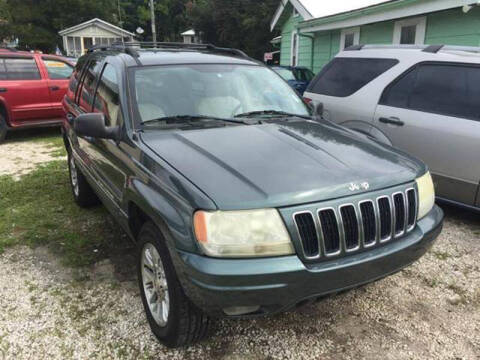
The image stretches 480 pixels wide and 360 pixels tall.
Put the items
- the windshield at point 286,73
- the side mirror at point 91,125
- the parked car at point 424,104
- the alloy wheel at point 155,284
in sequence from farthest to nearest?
the windshield at point 286,73, the parked car at point 424,104, the side mirror at point 91,125, the alloy wheel at point 155,284

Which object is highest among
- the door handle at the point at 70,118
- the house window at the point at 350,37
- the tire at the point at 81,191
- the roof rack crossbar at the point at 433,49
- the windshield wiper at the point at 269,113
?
the house window at the point at 350,37

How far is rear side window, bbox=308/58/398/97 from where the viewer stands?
500 cm

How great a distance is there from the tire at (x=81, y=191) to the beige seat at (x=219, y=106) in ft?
6.53

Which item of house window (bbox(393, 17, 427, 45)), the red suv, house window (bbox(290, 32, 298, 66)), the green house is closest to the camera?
the red suv

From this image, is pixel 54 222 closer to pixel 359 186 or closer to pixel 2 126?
pixel 359 186

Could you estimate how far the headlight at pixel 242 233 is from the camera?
6.73ft

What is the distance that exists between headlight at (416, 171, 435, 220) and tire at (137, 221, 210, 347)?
145cm

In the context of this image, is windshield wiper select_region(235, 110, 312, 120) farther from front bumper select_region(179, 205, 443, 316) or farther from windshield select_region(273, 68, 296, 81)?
windshield select_region(273, 68, 296, 81)

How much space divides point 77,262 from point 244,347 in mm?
1767

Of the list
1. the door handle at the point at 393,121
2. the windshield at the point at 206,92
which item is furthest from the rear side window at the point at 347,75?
the windshield at the point at 206,92

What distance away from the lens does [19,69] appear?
8.41 metres

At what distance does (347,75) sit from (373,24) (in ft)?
23.9

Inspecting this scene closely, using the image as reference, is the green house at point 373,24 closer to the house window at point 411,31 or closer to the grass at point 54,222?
the house window at point 411,31

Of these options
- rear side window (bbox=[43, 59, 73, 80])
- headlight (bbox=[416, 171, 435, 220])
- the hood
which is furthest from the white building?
headlight (bbox=[416, 171, 435, 220])
